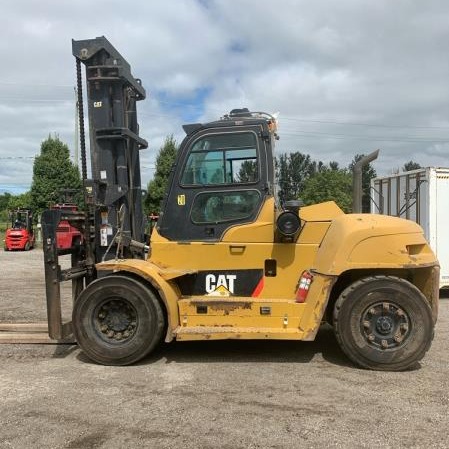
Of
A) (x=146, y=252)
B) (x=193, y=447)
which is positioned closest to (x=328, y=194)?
(x=146, y=252)

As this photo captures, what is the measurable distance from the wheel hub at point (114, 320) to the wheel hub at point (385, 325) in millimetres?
2653

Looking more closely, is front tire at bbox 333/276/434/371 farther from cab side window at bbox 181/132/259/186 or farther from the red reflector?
cab side window at bbox 181/132/259/186

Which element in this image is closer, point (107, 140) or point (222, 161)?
point (222, 161)

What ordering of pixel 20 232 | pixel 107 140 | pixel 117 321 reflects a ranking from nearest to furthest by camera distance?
pixel 117 321 → pixel 107 140 → pixel 20 232

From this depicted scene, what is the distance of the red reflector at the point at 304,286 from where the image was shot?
5930mm

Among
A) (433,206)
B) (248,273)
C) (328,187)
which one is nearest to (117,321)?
(248,273)

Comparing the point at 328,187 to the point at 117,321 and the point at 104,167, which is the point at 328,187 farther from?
the point at 117,321

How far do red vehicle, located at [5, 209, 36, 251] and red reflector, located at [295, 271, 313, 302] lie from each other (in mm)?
25221

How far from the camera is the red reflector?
233 inches

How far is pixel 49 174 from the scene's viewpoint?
34.1 meters

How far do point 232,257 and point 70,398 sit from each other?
233 cm

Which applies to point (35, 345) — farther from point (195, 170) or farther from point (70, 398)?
point (195, 170)

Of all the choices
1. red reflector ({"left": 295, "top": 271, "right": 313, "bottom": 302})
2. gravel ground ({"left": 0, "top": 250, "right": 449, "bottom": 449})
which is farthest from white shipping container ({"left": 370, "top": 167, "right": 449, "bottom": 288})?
red reflector ({"left": 295, "top": 271, "right": 313, "bottom": 302})

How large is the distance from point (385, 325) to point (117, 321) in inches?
119
